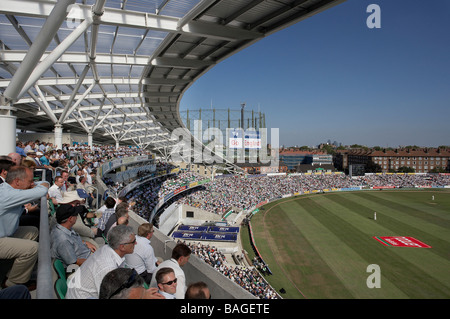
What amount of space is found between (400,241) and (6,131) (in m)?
28.2

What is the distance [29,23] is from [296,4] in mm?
8442

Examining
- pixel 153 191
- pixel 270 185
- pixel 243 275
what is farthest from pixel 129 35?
pixel 270 185

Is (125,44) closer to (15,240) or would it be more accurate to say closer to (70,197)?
(70,197)

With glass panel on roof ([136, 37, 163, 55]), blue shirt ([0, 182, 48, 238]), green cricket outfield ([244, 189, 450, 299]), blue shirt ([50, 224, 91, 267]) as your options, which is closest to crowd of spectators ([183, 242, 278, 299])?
green cricket outfield ([244, 189, 450, 299])

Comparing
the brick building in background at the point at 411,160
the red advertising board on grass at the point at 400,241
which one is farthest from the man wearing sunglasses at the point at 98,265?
the brick building in background at the point at 411,160

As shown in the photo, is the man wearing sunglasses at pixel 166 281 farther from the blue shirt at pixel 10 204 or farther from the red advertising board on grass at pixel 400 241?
the red advertising board on grass at pixel 400 241

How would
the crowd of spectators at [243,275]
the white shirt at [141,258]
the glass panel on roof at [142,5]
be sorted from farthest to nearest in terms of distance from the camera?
1. the crowd of spectators at [243,275]
2. the glass panel on roof at [142,5]
3. the white shirt at [141,258]

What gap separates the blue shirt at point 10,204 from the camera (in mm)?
2506

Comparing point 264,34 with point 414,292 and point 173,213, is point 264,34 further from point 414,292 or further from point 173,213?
point 173,213

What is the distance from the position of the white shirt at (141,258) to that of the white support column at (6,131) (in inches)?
182

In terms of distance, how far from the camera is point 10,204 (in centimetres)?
253

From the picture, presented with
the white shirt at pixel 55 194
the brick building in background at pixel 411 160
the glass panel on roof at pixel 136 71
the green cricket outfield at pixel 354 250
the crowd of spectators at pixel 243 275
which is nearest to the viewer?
the white shirt at pixel 55 194

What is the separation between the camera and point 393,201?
4228 centimetres

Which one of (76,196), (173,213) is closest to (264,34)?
(76,196)
